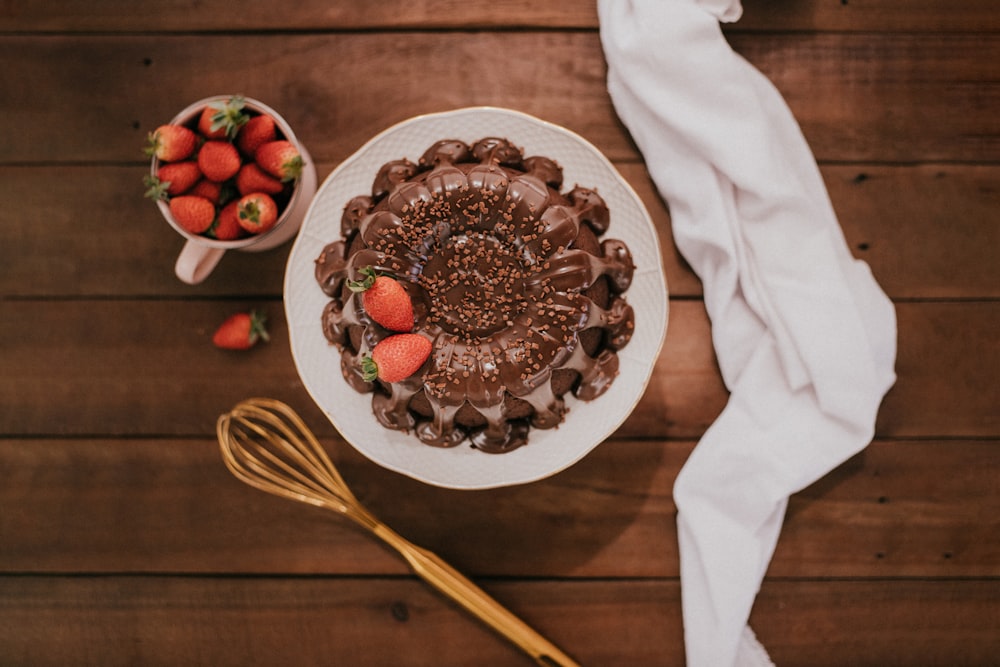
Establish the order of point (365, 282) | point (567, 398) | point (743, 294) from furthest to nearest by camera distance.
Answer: point (743, 294) < point (567, 398) < point (365, 282)

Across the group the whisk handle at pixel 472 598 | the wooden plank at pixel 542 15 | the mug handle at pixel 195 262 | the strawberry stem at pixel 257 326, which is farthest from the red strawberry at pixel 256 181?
the whisk handle at pixel 472 598

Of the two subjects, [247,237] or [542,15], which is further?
[542,15]

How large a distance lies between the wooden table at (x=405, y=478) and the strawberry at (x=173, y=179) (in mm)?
230

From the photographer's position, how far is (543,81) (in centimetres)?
129

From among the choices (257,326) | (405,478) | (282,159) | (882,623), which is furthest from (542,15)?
(882,623)

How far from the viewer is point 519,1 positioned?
130cm

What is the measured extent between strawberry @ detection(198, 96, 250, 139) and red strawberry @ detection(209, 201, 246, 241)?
113 mm

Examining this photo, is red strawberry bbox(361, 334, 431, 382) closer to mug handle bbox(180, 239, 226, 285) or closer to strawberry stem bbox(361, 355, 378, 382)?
strawberry stem bbox(361, 355, 378, 382)

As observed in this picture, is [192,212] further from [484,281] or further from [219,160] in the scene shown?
[484,281]

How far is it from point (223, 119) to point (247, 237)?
7.5 inches

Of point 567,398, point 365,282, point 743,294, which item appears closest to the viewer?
point 365,282

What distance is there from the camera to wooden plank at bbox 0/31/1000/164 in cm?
130

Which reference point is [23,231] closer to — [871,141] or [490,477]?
[490,477]

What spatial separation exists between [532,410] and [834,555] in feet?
2.40
